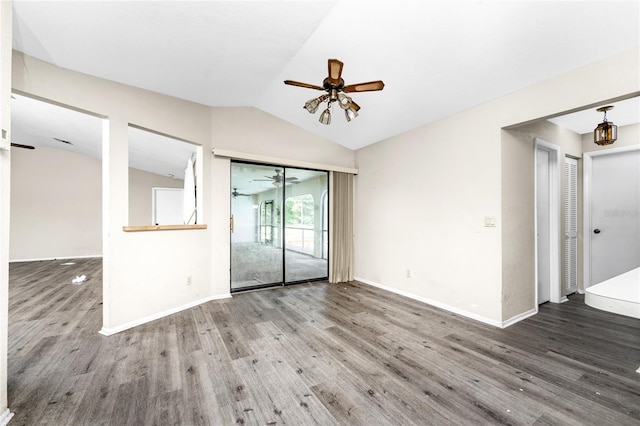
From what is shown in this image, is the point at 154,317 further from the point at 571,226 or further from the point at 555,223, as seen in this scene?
the point at 571,226

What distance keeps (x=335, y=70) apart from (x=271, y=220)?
118 inches

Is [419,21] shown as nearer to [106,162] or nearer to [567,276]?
[106,162]

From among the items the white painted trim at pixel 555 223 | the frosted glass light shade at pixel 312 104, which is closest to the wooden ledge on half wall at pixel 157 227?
the frosted glass light shade at pixel 312 104

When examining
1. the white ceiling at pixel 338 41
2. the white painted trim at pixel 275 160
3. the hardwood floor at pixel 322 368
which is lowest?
the hardwood floor at pixel 322 368

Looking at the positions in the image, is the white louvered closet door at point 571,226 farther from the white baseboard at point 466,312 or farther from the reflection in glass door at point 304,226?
the reflection in glass door at point 304,226

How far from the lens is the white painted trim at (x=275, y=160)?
3.71 m

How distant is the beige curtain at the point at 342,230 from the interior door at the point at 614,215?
149 inches

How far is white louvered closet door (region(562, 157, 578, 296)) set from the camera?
3893 mm

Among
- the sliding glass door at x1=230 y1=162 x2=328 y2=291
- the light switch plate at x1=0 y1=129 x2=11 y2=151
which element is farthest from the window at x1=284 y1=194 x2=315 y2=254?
the light switch plate at x1=0 y1=129 x2=11 y2=151

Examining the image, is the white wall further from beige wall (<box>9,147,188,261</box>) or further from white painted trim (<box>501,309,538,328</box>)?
beige wall (<box>9,147,188,261</box>)

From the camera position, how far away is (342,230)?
16.0 feet

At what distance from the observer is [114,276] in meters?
2.74

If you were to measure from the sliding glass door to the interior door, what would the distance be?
14.1 ft

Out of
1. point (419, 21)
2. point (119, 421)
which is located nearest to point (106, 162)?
point (119, 421)
